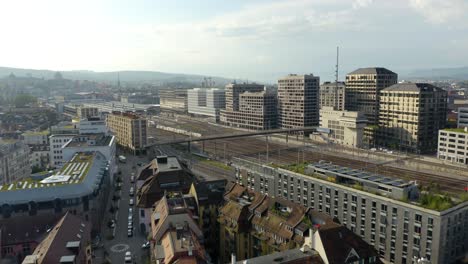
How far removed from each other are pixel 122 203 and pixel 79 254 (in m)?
28.9

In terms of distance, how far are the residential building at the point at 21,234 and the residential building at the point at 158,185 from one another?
34.4 ft

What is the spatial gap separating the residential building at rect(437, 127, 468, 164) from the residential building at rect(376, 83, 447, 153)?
11697 mm

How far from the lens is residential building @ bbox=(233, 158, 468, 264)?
39.7m

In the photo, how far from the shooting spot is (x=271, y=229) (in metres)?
37.5

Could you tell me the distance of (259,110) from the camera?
150 m

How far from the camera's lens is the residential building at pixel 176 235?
31.7 metres

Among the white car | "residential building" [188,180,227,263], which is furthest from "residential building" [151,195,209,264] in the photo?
the white car

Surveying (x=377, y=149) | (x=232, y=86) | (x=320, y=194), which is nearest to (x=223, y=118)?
(x=232, y=86)

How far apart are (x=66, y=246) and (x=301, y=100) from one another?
112 meters

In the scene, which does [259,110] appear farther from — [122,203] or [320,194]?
[320,194]

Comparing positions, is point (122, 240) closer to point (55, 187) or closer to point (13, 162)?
point (55, 187)

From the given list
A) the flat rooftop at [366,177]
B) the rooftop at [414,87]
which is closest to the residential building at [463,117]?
the rooftop at [414,87]

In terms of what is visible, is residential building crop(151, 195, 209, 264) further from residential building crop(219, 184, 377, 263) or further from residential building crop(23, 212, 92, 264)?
residential building crop(23, 212, 92, 264)

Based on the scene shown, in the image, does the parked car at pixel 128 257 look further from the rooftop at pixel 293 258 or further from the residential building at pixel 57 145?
the residential building at pixel 57 145
